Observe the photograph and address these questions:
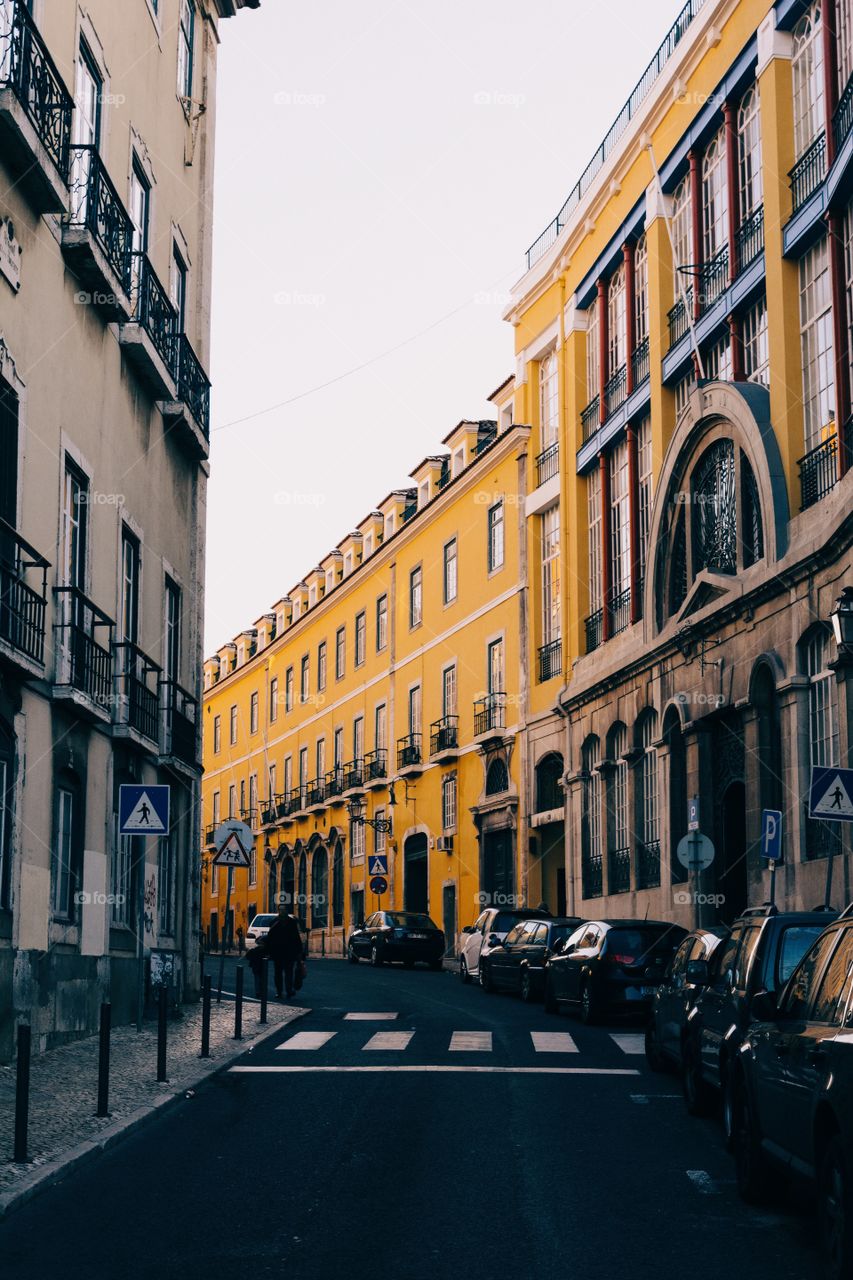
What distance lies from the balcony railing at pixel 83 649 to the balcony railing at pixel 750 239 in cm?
1418

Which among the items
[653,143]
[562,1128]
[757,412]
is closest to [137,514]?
[757,412]

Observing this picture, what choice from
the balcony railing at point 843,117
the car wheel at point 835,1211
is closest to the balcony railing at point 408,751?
the balcony railing at point 843,117

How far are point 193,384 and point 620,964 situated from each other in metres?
12.1

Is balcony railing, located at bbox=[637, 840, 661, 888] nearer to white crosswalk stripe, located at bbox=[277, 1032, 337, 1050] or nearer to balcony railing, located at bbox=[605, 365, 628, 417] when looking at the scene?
balcony railing, located at bbox=[605, 365, 628, 417]

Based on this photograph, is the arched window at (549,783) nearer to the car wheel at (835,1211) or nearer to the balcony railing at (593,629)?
the balcony railing at (593,629)

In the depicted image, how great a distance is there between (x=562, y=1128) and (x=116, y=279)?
12.8 metres

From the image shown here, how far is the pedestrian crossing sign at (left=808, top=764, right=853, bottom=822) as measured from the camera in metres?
16.8

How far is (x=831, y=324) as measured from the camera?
25984 millimetres

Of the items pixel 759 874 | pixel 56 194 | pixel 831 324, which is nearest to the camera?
pixel 56 194

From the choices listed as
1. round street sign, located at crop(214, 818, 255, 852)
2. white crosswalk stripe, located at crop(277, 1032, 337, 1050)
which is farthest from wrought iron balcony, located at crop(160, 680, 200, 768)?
white crosswalk stripe, located at crop(277, 1032, 337, 1050)

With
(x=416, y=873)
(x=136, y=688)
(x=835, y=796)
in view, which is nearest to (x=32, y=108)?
(x=136, y=688)

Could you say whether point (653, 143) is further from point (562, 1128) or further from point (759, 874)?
point (562, 1128)

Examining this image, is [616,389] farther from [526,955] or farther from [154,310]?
[154,310]

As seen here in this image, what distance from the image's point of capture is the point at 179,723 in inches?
1041
